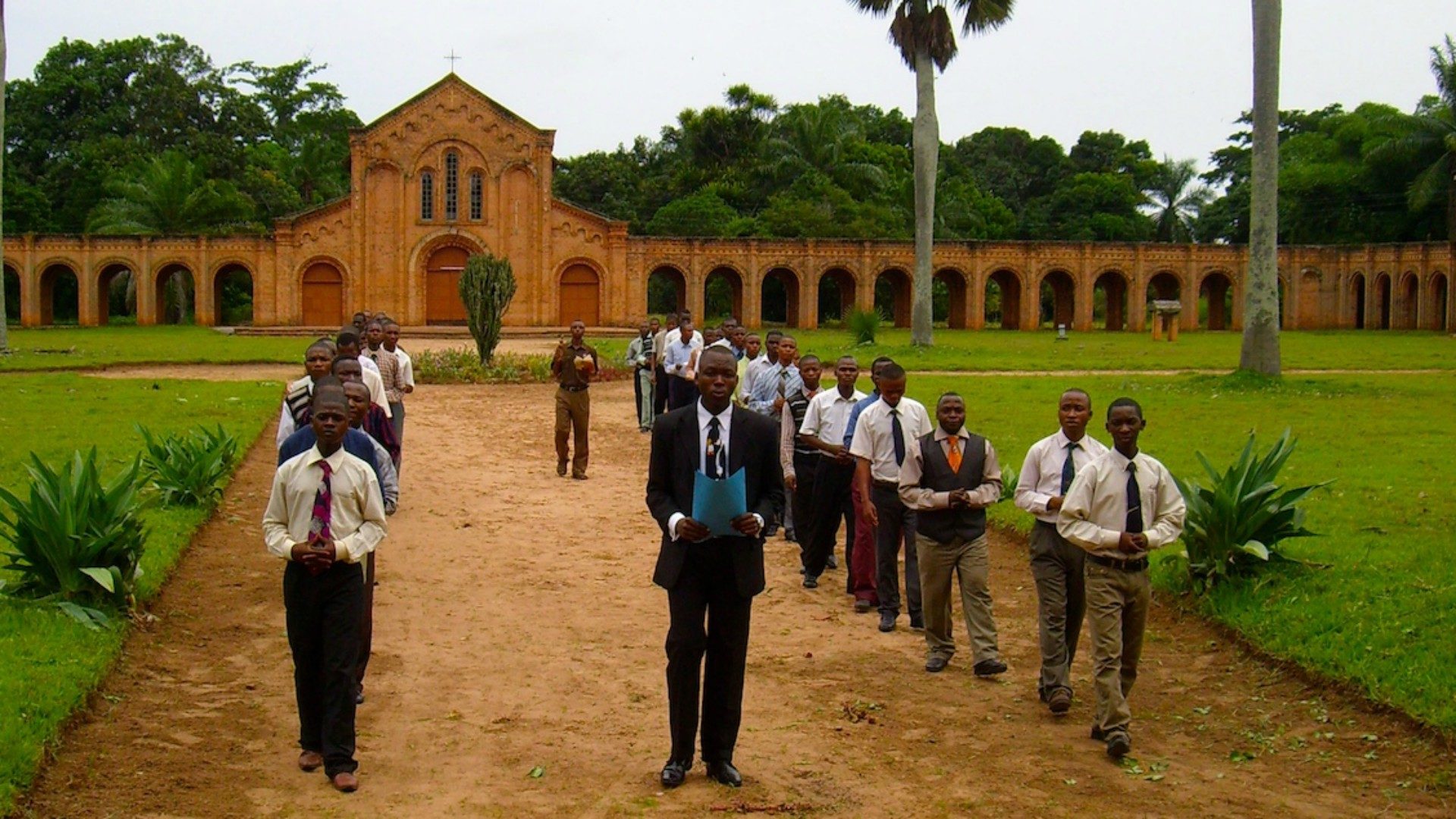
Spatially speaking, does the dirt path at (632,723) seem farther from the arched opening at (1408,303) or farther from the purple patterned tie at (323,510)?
the arched opening at (1408,303)

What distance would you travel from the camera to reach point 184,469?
12711 mm

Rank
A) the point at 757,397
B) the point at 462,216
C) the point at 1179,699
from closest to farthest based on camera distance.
Result: the point at 1179,699
the point at 757,397
the point at 462,216

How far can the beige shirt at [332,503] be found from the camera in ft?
20.4

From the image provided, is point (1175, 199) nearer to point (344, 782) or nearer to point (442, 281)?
point (442, 281)

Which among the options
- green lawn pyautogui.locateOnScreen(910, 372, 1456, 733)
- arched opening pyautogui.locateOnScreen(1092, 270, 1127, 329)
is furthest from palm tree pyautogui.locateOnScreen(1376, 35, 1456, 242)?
green lawn pyautogui.locateOnScreen(910, 372, 1456, 733)

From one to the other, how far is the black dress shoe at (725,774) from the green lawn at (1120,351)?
2405 cm

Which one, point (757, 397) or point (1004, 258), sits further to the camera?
point (1004, 258)

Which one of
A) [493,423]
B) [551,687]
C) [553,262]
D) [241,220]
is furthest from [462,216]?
[551,687]

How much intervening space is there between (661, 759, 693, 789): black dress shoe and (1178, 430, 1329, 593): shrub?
15.8ft

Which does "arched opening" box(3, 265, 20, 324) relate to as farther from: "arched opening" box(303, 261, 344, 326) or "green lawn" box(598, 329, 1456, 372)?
"green lawn" box(598, 329, 1456, 372)

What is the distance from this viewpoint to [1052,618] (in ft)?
24.4

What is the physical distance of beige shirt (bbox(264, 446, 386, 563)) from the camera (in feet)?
20.4

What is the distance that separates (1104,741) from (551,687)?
2904 millimetres

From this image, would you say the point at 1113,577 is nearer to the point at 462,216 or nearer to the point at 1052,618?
the point at 1052,618
